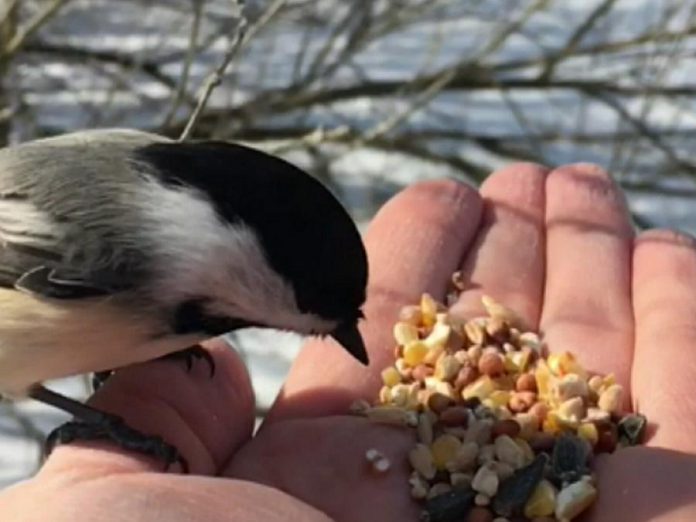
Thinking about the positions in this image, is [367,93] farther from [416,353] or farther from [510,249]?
[416,353]

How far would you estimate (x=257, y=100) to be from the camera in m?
1.90

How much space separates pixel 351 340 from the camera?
1.11 m

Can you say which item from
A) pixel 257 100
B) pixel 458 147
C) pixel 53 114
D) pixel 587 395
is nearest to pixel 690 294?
pixel 587 395

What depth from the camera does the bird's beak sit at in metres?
1.09

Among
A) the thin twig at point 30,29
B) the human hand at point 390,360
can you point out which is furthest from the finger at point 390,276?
the thin twig at point 30,29

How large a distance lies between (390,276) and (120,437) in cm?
38

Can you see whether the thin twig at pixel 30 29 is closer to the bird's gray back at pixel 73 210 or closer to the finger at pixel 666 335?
the bird's gray back at pixel 73 210

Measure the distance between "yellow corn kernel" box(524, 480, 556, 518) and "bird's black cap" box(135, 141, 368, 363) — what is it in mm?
199

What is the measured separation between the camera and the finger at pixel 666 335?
3.68 ft

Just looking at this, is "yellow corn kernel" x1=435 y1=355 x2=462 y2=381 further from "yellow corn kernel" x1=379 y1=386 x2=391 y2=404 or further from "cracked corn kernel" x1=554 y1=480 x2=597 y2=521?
"cracked corn kernel" x1=554 y1=480 x2=597 y2=521

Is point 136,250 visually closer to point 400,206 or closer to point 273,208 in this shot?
point 273,208

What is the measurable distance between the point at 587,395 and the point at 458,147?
1.06 meters

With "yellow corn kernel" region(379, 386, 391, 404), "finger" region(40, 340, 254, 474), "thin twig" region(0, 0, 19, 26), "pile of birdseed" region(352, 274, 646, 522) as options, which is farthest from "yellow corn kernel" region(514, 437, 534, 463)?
"thin twig" region(0, 0, 19, 26)

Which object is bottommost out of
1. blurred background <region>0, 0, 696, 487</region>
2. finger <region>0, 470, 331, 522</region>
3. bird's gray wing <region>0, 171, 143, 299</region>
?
blurred background <region>0, 0, 696, 487</region>
